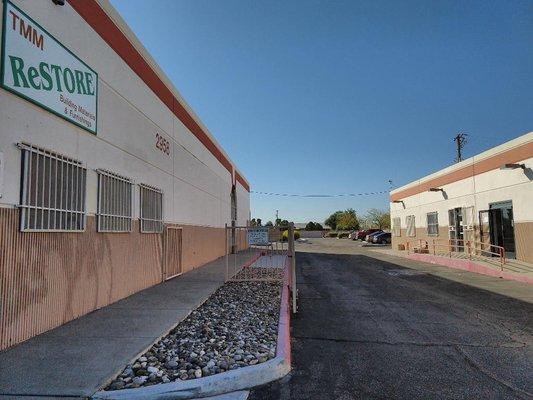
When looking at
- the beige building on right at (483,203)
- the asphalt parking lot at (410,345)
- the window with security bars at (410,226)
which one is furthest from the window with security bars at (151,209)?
the window with security bars at (410,226)

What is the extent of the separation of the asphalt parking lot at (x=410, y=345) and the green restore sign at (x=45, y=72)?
547 centimetres

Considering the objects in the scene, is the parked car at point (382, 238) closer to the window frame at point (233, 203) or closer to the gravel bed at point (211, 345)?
the window frame at point (233, 203)

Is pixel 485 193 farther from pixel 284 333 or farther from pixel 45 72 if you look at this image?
pixel 45 72

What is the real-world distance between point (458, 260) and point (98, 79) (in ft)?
59.6

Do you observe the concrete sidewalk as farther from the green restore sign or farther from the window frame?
the window frame

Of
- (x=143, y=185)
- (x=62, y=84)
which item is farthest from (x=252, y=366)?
(x=143, y=185)

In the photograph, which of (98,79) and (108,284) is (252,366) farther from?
(98,79)

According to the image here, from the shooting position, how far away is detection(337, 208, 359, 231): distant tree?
10150 cm

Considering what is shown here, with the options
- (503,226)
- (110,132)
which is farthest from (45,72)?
(503,226)

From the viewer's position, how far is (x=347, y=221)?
103 m

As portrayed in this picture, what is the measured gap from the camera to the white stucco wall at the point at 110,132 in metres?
6.06

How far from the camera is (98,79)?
866 centimetres

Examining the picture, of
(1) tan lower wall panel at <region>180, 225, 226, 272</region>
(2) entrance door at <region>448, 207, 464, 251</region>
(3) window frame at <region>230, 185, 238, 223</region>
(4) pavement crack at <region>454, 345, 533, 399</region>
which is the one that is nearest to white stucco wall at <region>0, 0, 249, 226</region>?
(1) tan lower wall panel at <region>180, 225, 226, 272</region>

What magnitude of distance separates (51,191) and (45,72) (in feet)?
6.33
